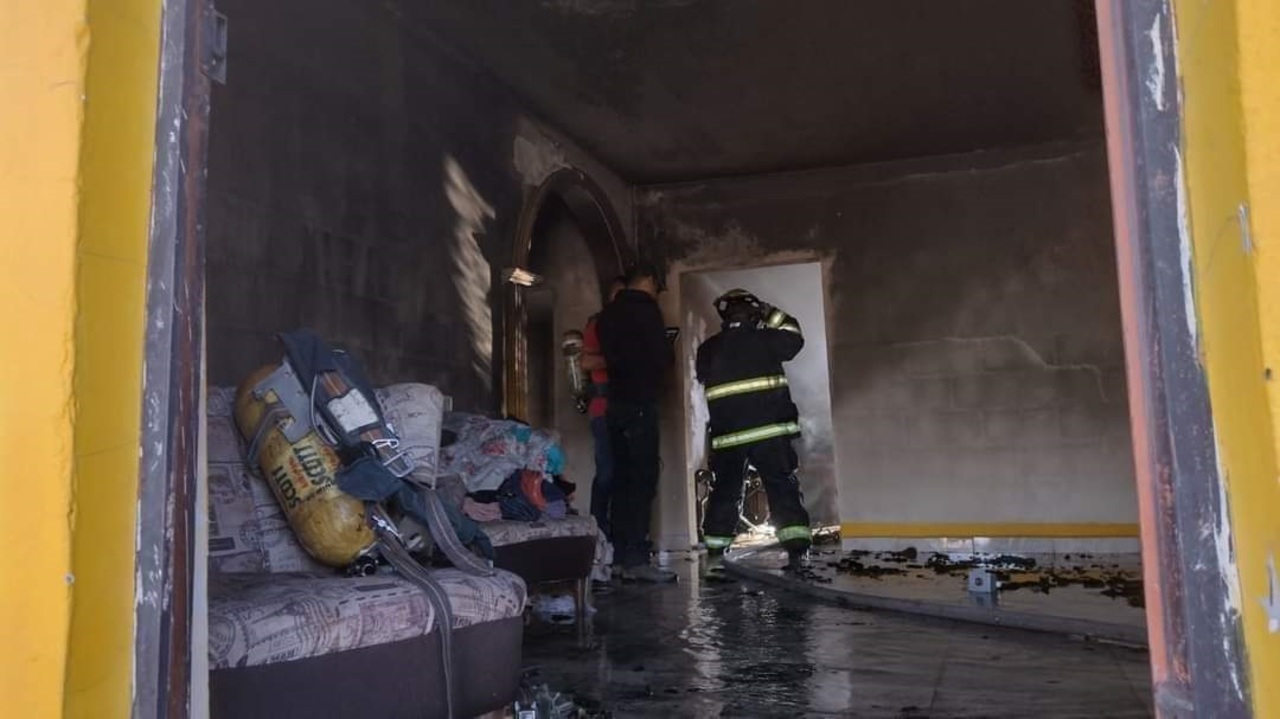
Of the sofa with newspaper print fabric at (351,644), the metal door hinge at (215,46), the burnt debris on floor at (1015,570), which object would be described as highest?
the metal door hinge at (215,46)

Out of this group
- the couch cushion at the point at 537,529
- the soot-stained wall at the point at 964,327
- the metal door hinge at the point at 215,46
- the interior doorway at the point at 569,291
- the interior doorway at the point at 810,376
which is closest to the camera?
the metal door hinge at the point at 215,46

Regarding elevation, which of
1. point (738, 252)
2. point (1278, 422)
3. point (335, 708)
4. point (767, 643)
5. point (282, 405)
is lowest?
point (767, 643)

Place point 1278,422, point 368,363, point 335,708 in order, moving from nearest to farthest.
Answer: point 1278,422, point 335,708, point 368,363

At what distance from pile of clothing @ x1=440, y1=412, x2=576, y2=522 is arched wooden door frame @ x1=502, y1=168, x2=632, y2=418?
4.53 feet

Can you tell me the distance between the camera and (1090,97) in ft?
19.4

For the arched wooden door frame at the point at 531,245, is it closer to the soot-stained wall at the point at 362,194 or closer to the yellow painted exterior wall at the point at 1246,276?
the soot-stained wall at the point at 362,194

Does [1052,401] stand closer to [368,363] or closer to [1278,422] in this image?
[368,363]

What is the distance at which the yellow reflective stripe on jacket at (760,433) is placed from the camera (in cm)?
539

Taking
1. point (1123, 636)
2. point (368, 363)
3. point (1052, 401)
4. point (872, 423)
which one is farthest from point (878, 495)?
point (368, 363)

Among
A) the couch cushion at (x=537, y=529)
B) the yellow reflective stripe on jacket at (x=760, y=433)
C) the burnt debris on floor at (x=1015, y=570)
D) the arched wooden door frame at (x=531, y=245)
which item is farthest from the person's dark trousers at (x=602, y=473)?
the couch cushion at (x=537, y=529)

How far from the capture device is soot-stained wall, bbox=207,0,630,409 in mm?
3348

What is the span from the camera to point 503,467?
3553 millimetres

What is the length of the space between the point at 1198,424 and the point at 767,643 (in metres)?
2.79

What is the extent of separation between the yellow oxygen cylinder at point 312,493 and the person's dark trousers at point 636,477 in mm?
3366
